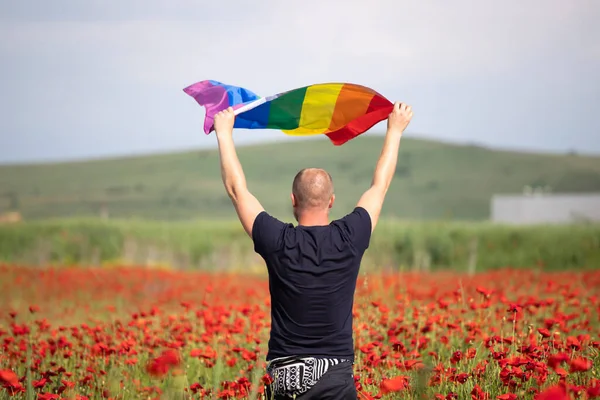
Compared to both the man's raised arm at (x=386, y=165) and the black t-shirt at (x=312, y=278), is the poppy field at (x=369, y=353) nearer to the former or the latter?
the black t-shirt at (x=312, y=278)

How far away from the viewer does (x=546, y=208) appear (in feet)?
164

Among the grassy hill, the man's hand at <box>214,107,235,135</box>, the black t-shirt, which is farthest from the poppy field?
the grassy hill

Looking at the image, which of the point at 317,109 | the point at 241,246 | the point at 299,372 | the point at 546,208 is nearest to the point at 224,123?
the point at 317,109

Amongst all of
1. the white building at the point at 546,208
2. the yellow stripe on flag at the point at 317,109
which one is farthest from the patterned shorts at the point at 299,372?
the white building at the point at 546,208

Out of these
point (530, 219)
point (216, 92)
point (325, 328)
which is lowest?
point (530, 219)

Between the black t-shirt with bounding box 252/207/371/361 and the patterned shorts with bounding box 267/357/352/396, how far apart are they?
0.03 metres

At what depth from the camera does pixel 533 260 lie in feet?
90.1

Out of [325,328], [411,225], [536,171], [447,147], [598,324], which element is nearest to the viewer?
[325,328]

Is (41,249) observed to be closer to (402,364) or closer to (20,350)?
(20,350)

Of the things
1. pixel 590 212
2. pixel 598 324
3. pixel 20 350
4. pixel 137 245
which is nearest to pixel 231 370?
pixel 20 350

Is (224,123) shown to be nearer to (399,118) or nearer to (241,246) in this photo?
(399,118)

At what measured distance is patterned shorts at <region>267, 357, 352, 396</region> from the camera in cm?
415

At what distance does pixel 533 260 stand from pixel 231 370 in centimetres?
2228

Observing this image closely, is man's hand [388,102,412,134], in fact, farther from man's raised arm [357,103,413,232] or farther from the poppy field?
the poppy field
